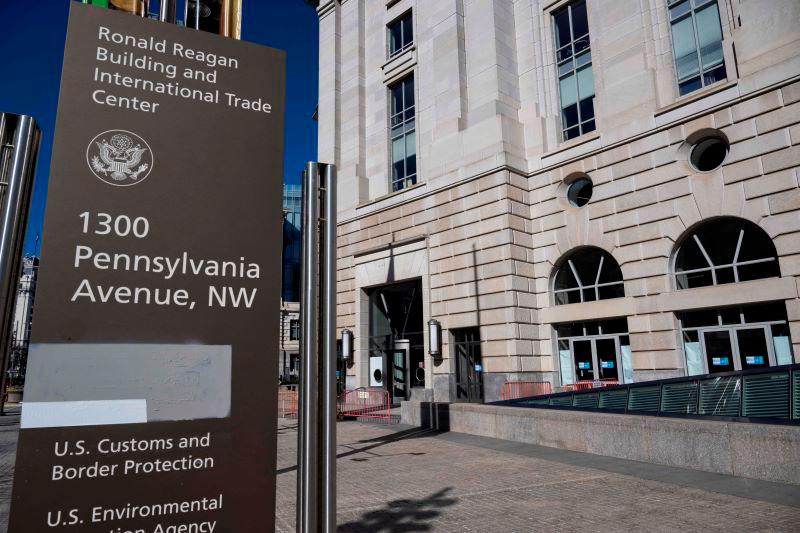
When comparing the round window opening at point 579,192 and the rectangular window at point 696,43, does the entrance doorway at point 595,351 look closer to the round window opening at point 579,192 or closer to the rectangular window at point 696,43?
the round window opening at point 579,192

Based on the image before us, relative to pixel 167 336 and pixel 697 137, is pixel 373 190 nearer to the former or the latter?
pixel 697 137

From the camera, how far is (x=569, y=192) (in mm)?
22062

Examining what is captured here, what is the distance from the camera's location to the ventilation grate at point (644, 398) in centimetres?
1134

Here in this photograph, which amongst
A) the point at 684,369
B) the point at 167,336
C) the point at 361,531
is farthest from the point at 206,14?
the point at 684,369

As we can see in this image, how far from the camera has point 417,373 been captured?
2614 cm

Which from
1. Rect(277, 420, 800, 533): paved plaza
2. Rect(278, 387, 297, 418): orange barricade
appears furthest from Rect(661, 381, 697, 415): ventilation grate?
Rect(278, 387, 297, 418): orange barricade

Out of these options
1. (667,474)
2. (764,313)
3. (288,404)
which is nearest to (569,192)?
(764,313)

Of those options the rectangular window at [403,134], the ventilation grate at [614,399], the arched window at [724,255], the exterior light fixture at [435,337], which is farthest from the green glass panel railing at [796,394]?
the rectangular window at [403,134]

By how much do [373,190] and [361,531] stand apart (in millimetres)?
23257

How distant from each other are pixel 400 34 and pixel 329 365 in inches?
1153

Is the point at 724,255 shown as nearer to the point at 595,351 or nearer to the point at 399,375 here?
the point at 595,351

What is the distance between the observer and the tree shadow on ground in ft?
21.9

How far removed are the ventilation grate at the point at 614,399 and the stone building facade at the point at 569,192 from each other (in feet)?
21.6

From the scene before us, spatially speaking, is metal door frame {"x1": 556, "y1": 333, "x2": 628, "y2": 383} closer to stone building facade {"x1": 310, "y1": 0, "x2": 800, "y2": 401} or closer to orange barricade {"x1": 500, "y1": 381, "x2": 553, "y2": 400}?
stone building facade {"x1": 310, "y1": 0, "x2": 800, "y2": 401}
